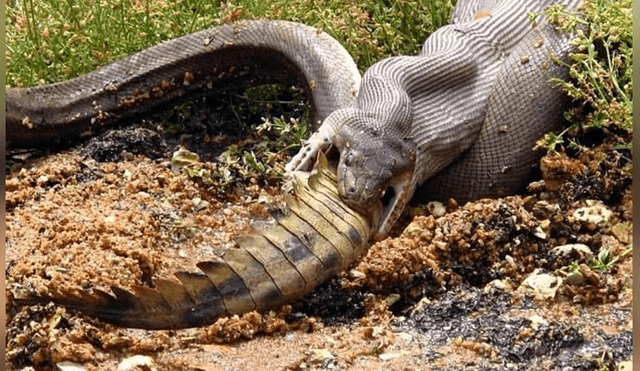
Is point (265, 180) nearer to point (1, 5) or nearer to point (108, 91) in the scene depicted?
point (108, 91)

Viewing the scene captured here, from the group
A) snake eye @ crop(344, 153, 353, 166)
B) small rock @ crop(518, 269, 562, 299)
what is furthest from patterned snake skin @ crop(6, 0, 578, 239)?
small rock @ crop(518, 269, 562, 299)

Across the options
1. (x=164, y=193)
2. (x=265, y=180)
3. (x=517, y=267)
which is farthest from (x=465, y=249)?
(x=164, y=193)

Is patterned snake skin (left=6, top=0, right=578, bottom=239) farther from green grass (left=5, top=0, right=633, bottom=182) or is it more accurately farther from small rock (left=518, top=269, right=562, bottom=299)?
small rock (left=518, top=269, right=562, bottom=299)

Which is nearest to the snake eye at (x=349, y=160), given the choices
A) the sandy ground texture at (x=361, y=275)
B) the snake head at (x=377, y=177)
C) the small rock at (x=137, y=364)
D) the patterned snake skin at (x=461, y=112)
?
the snake head at (x=377, y=177)

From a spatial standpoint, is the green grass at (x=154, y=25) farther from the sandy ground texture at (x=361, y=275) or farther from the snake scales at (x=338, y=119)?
the sandy ground texture at (x=361, y=275)

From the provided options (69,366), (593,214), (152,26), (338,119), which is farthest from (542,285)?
(152,26)

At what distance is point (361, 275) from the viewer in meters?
4.12

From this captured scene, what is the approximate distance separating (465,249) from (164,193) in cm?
159

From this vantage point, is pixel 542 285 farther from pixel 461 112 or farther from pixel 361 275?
pixel 461 112

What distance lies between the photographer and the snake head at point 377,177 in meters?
4.30

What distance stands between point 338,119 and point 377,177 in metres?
0.45

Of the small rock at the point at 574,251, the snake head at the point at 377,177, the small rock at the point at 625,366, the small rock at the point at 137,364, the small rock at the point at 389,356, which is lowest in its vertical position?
the small rock at the point at 389,356

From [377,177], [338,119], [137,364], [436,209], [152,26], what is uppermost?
[152,26]

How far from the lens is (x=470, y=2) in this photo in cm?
612
